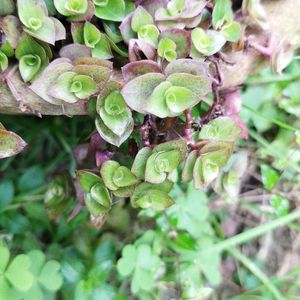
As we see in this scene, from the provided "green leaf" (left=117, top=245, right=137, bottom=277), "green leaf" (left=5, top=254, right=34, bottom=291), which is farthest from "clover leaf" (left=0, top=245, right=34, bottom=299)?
"green leaf" (left=117, top=245, right=137, bottom=277)

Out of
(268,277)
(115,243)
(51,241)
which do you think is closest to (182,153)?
(115,243)

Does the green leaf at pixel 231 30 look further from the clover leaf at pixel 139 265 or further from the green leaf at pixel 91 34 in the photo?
the clover leaf at pixel 139 265

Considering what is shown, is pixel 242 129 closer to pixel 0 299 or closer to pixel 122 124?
pixel 122 124

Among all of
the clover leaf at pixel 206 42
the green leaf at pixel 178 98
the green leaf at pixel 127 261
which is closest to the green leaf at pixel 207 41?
the clover leaf at pixel 206 42

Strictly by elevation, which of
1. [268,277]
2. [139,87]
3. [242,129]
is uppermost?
[139,87]

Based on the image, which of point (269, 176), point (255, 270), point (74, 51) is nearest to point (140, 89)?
point (74, 51)
